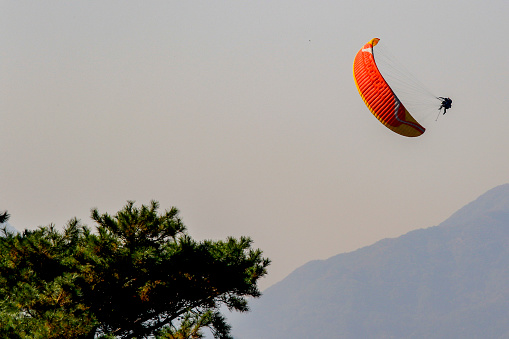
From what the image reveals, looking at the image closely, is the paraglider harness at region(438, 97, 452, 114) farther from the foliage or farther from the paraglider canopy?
the foliage

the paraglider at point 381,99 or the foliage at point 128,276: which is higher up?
the paraglider at point 381,99

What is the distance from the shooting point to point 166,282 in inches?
751

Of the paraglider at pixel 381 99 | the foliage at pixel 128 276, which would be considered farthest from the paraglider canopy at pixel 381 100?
the foliage at pixel 128 276

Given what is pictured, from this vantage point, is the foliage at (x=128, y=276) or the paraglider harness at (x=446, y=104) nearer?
the foliage at (x=128, y=276)

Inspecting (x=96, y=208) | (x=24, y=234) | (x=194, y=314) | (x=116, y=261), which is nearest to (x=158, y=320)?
(x=194, y=314)

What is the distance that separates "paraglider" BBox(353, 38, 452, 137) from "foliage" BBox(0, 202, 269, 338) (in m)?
14.1

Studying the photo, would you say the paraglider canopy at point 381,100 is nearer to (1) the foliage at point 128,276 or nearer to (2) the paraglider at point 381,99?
(2) the paraglider at point 381,99

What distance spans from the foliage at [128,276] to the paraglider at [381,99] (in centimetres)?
1406

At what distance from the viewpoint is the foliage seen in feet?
55.7

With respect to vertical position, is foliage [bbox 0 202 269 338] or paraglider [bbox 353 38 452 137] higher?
paraglider [bbox 353 38 452 137]

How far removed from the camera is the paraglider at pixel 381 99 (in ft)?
103

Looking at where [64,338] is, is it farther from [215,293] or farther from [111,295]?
[215,293]

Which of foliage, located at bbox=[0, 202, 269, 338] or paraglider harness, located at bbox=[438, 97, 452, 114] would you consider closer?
foliage, located at bbox=[0, 202, 269, 338]

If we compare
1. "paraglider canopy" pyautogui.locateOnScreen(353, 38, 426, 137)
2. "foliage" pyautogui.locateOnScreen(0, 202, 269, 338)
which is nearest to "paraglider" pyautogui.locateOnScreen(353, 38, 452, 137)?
"paraglider canopy" pyautogui.locateOnScreen(353, 38, 426, 137)
